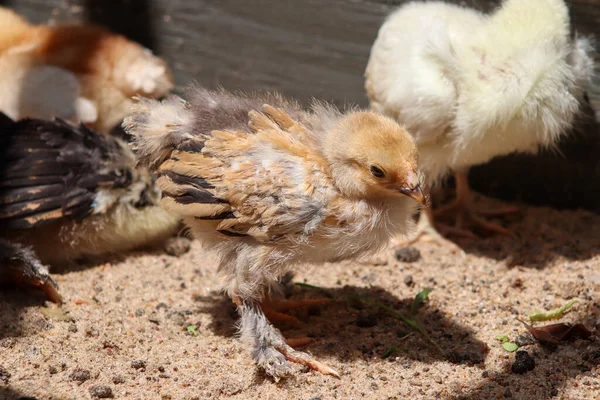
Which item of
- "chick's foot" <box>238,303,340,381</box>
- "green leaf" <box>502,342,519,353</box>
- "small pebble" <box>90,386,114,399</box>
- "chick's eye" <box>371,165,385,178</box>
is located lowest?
"small pebble" <box>90,386,114,399</box>

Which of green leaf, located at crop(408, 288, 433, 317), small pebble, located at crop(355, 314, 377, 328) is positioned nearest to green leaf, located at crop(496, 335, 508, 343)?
green leaf, located at crop(408, 288, 433, 317)

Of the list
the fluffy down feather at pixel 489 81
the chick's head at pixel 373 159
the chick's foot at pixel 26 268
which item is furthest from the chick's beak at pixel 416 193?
the chick's foot at pixel 26 268

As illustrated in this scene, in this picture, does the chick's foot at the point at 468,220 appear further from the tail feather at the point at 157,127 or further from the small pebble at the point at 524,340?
the tail feather at the point at 157,127

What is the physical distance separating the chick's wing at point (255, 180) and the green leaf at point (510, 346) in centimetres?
90

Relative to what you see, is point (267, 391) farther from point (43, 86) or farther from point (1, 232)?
point (43, 86)

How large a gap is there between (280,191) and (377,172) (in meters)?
0.35

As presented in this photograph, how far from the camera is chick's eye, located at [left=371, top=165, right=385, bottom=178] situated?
2405 millimetres

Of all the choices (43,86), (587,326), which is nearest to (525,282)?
(587,326)

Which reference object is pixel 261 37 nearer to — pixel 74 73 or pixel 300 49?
pixel 300 49

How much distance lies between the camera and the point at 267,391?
2.44 metres

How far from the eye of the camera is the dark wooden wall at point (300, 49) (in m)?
3.87

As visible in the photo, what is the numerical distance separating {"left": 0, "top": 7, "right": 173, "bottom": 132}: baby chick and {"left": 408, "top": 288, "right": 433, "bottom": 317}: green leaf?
6.83ft

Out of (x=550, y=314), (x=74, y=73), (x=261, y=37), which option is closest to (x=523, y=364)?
(x=550, y=314)

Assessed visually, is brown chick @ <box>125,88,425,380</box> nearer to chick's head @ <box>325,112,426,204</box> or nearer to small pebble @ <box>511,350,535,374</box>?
chick's head @ <box>325,112,426,204</box>
